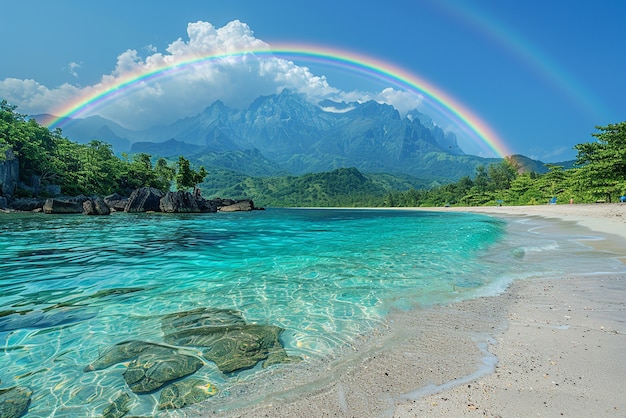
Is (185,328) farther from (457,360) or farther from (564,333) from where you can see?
(564,333)

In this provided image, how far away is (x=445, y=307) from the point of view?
676 centimetres

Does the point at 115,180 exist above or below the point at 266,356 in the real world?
above

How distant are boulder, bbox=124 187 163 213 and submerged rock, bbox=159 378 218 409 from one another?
201 ft

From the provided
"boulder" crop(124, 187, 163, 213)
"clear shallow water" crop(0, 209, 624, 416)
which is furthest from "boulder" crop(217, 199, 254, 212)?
"clear shallow water" crop(0, 209, 624, 416)

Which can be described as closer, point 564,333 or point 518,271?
point 564,333

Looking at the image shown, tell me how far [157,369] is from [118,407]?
77cm

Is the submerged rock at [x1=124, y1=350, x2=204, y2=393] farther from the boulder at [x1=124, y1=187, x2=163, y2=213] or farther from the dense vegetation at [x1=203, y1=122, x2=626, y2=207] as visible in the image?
the boulder at [x1=124, y1=187, x2=163, y2=213]

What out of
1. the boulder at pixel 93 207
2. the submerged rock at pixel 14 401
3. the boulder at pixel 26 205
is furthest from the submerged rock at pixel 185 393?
the boulder at pixel 26 205

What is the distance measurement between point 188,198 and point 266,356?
60855mm

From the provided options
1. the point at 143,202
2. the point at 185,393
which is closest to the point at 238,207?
the point at 143,202

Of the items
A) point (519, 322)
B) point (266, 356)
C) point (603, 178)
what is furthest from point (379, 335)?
point (603, 178)

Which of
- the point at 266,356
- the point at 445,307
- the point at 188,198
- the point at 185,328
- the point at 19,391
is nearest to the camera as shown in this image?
the point at 19,391

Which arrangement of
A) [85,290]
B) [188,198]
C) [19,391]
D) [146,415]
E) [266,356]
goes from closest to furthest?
1. [146,415]
2. [19,391]
3. [266,356]
4. [85,290]
5. [188,198]

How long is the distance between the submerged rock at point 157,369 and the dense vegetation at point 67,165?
Answer: 62.2 meters
